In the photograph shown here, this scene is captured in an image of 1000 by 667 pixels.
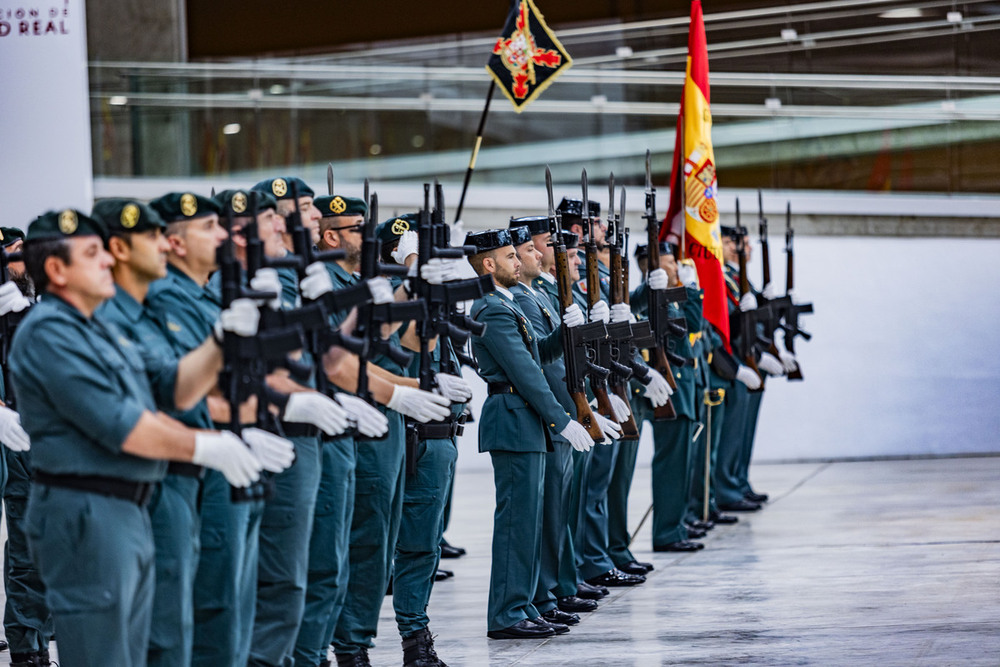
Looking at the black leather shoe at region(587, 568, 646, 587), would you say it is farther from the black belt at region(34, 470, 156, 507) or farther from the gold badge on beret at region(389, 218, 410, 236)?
the black belt at region(34, 470, 156, 507)

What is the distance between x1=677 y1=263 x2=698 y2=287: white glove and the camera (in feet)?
24.2

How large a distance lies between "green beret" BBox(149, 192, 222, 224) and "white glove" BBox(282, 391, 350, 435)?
492mm

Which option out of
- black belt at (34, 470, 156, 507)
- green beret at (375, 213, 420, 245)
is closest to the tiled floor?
green beret at (375, 213, 420, 245)

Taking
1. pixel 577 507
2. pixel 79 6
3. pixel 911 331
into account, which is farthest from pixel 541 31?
pixel 911 331

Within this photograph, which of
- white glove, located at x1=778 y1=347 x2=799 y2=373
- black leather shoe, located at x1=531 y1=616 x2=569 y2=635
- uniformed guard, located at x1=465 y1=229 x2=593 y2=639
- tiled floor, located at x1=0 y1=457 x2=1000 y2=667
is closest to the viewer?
tiled floor, located at x1=0 y1=457 x2=1000 y2=667

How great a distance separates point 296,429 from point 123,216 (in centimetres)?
82

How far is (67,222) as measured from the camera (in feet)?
9.41

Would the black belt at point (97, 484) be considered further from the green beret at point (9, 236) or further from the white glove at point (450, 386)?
the green beret at point (9, 236)

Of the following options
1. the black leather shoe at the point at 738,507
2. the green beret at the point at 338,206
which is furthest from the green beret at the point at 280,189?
the black leather shoe at the point at 738,507

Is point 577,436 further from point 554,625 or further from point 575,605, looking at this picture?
point 575,605

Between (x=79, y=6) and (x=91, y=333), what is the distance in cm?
420

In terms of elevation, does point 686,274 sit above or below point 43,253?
below

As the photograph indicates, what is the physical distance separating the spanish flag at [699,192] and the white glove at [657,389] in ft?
4.23

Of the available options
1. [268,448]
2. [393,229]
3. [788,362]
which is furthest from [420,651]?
[788,362]
